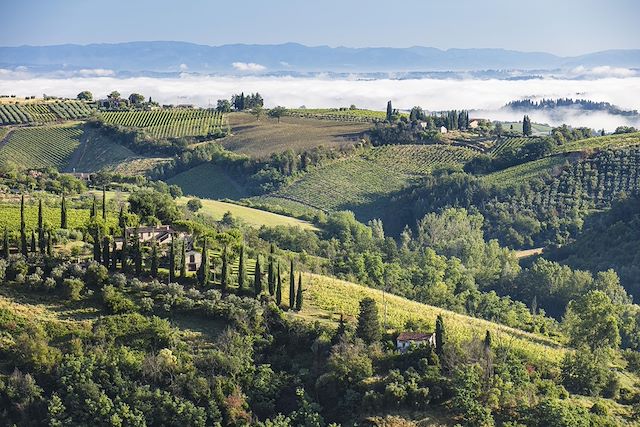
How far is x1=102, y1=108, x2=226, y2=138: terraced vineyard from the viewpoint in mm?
127750

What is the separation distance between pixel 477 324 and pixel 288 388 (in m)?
14.3

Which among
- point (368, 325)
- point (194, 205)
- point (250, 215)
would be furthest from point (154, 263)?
point (250, 215)

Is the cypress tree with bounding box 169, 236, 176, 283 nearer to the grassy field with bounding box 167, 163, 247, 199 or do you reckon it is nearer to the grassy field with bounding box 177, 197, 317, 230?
the grassy field with bounding box 177, 197, 317, 230

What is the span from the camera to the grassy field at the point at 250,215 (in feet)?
263

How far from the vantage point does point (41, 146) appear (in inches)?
4717

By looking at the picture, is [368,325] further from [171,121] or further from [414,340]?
[171,121]

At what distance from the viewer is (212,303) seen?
1721 inches

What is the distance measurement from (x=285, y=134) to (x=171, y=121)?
65.0 ft

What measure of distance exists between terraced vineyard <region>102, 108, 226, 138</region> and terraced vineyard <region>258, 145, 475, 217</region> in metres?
24.4

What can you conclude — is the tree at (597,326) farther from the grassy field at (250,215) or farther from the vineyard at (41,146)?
the vineyard at (41,146)

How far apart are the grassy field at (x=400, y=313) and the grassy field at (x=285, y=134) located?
64344 mm

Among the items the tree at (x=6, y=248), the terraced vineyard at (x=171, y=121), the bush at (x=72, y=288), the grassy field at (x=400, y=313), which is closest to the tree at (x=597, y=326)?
the grassy field at (x=400, y=313)

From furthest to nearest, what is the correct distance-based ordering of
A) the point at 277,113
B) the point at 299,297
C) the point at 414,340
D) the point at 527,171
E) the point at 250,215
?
1. the point at 277,113
2. the point at 527,171
3. the point at 250,215
4. the point at 299,297
5. the point at 414,340

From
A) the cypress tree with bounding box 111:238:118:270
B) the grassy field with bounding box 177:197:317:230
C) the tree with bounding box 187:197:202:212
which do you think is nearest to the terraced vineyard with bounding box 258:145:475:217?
the grassy field with bounding box 177:197:317:230
